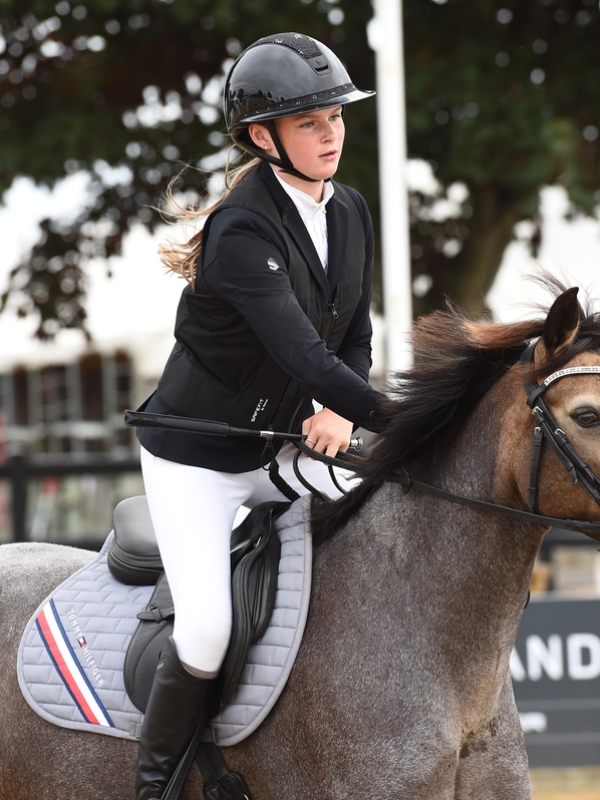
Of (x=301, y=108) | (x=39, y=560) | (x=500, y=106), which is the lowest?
(x=39, y=560)

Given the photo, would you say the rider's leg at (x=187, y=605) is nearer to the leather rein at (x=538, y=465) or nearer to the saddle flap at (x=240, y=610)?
the saddle flap at (x=240, y=610)

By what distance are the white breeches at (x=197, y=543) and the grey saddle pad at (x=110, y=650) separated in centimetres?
13

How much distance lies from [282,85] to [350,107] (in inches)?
236

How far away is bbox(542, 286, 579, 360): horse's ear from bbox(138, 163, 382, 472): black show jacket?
470 mm

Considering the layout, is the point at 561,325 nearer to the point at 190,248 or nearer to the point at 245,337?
the point at 245,337

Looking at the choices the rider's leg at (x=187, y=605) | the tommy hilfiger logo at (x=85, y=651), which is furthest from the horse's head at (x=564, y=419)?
the tommy hilfiger logo at (x=85, y=651)

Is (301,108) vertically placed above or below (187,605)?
above

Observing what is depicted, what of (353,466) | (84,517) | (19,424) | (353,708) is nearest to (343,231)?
(353,466)

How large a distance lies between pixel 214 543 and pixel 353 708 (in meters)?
0.58

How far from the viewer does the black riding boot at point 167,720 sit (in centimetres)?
268

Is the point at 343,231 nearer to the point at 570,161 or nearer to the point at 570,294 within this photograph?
the point at 570,294

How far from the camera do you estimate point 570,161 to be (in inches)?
318

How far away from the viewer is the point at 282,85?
8.85ft

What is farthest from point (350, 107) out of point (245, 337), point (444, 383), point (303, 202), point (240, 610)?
point (240, 610)
